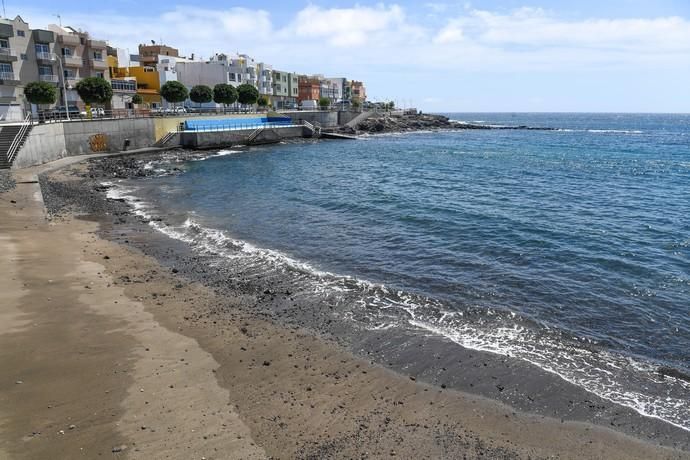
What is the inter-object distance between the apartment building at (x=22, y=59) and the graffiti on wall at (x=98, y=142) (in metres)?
10.2

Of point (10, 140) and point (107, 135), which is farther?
point (107, 135)

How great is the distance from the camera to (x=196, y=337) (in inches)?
504

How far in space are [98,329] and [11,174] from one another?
2656 cm

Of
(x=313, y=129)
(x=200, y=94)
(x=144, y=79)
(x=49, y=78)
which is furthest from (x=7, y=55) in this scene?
(x=313, y=129)

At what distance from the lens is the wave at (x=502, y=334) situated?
36.0 ft

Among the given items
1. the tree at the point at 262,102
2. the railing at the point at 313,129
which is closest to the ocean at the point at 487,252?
the railing at the point at 313,129

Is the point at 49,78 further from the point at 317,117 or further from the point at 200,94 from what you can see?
the point at 317,117

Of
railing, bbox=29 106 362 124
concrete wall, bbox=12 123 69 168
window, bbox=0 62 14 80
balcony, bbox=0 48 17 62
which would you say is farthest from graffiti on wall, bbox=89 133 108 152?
balcony, bbox=0 48 17 62

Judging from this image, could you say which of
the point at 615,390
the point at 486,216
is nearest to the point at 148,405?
the point at 615,390

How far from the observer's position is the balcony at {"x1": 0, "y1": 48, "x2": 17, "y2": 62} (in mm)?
56031

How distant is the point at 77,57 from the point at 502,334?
71.4m

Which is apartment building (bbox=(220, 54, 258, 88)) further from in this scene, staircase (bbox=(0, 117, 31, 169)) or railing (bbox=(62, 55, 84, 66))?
staircase (bbox=(0, 117, 31, 169))

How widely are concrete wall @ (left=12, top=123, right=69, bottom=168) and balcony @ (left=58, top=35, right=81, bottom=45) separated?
26.0 metres

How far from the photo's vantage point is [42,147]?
41.1 metres
